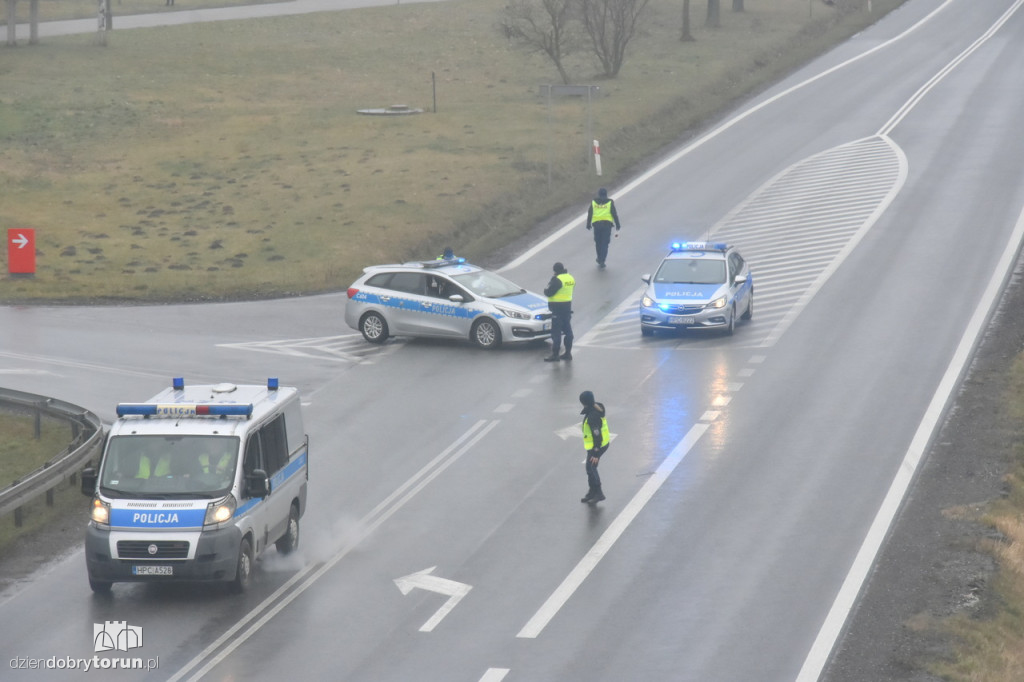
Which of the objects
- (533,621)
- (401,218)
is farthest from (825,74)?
(533,621)

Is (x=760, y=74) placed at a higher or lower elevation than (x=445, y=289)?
higher

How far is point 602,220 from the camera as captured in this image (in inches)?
1325

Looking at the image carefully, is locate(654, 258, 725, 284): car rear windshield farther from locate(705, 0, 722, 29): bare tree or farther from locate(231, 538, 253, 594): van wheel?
locate(705, 0, 722, 29): bare tree

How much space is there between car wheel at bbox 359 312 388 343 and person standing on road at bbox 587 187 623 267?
666 cm

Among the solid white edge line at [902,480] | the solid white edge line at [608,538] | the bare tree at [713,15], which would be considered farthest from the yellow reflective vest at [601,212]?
the bare tree at [713,15]

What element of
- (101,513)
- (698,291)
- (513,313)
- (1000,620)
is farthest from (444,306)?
(1000,620)

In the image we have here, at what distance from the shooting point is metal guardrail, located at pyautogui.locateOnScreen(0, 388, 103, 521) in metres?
18.6

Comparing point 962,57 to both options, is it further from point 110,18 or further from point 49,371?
point 49,371

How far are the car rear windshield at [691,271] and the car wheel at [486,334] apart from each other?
141 inches

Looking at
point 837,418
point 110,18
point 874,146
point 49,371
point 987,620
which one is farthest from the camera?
point 110,18

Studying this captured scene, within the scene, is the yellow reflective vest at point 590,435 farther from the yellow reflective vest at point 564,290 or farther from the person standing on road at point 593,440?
the yellow reflective vest at point 564,290

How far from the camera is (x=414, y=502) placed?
19.5m

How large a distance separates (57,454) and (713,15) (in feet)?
183

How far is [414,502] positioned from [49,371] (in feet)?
36.5
